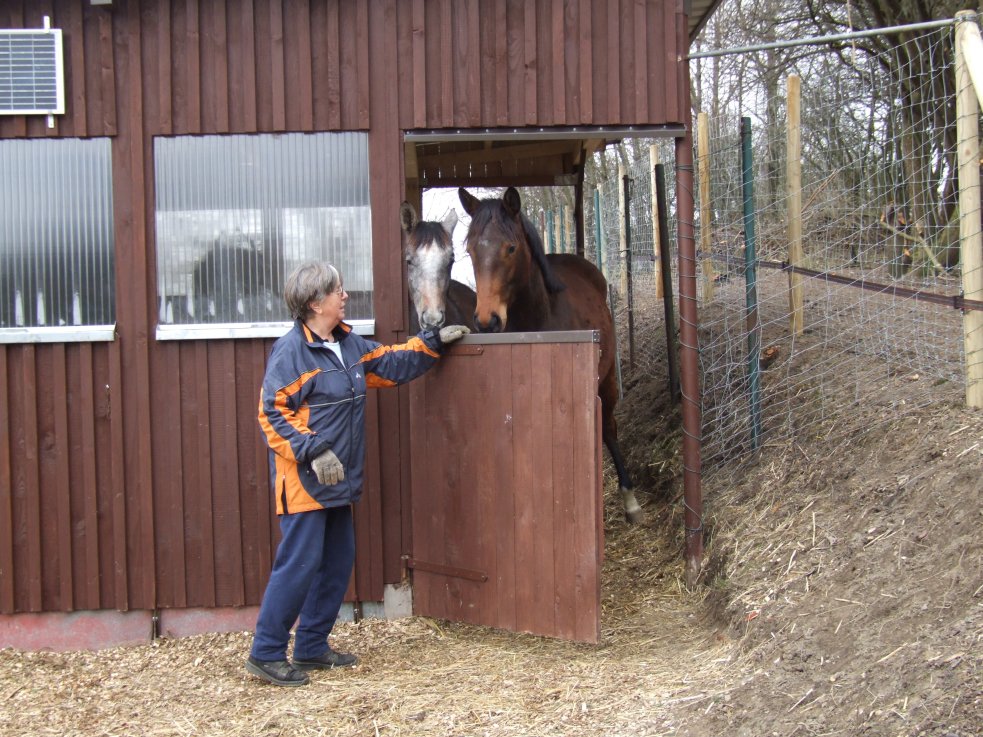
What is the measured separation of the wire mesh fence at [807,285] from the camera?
564 centimetres

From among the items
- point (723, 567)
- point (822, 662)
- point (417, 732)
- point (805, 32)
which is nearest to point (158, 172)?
point (417, 732)

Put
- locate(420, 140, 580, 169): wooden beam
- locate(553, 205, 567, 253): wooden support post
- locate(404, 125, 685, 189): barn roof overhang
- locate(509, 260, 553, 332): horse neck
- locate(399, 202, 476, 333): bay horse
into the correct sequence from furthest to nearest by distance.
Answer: locate(553, 205, 567, 253): wooden support post → locate(420, 140, 580, 169): wooden beam → locate(509, 260, 553, 332): horse neck → locate(404, 125, 685, 189): barn roof overhang → locate(399, 202, 476, 333): bay horse

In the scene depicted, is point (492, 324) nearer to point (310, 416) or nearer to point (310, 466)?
point (310, 416)

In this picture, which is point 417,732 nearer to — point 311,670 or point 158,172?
point 311,670

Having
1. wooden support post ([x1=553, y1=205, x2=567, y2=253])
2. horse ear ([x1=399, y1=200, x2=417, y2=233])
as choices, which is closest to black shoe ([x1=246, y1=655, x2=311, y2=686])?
horse ear ([x1=399, y1=200, x2=417, y2=233])

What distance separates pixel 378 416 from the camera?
531 cm

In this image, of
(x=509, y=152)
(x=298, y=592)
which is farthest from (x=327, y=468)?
(x=509, y=152)

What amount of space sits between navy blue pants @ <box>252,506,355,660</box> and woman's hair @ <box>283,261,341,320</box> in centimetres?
102

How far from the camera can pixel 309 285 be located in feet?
14.3

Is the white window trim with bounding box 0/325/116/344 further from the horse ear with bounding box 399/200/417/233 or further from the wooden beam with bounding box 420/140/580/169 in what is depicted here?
the wooden beam with bounding box 420/140/580/169

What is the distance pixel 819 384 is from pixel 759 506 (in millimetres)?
1049

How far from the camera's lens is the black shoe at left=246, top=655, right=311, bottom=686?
433cm

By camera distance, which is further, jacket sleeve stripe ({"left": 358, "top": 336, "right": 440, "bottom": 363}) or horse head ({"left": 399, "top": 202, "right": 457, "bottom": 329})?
horse head ({"left": 399, "top": 202, "right": 457, "bottom": 329})

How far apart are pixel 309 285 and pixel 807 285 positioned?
4366 mm
